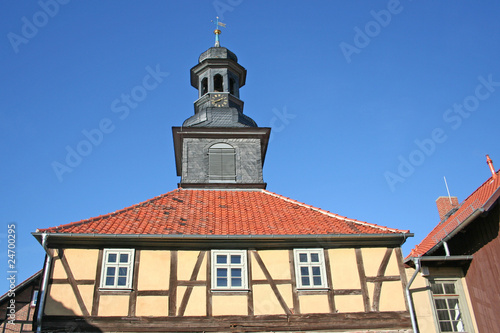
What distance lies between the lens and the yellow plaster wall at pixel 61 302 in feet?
44.8

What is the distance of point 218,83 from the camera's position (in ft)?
76.2

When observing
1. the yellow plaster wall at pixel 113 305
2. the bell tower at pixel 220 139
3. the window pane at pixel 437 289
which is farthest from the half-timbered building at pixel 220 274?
the bell tower at pixel 220 139

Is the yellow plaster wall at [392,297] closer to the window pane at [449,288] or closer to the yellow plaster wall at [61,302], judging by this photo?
the window pane at [449,288]

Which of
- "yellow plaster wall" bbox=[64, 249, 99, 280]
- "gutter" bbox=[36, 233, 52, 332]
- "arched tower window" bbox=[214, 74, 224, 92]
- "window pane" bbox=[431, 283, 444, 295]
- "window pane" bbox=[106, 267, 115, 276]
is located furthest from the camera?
"arched tower window" bbox=[214, 74, 224, 92]

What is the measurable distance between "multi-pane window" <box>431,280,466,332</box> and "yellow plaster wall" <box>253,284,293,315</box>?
4.45 meters

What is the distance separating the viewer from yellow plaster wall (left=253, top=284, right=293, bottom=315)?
14.2m

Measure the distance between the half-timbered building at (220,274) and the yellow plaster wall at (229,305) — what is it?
0.03 meters

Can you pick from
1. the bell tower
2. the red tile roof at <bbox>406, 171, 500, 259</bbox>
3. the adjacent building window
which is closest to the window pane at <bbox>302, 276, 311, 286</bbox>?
the red tile roof at <bbox>406, 171, 500, 259</bbox>

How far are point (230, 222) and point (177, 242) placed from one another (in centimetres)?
208

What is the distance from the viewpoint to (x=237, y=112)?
71.4ft

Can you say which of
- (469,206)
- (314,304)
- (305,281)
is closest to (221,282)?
(305,281)

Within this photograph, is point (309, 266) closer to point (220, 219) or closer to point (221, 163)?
point (220, 219)

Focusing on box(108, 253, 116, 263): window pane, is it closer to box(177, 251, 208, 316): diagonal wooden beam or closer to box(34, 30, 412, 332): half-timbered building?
box(34, 30, 412, 332): half-timbered building

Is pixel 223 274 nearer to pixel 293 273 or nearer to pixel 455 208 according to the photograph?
pixel 293 273
